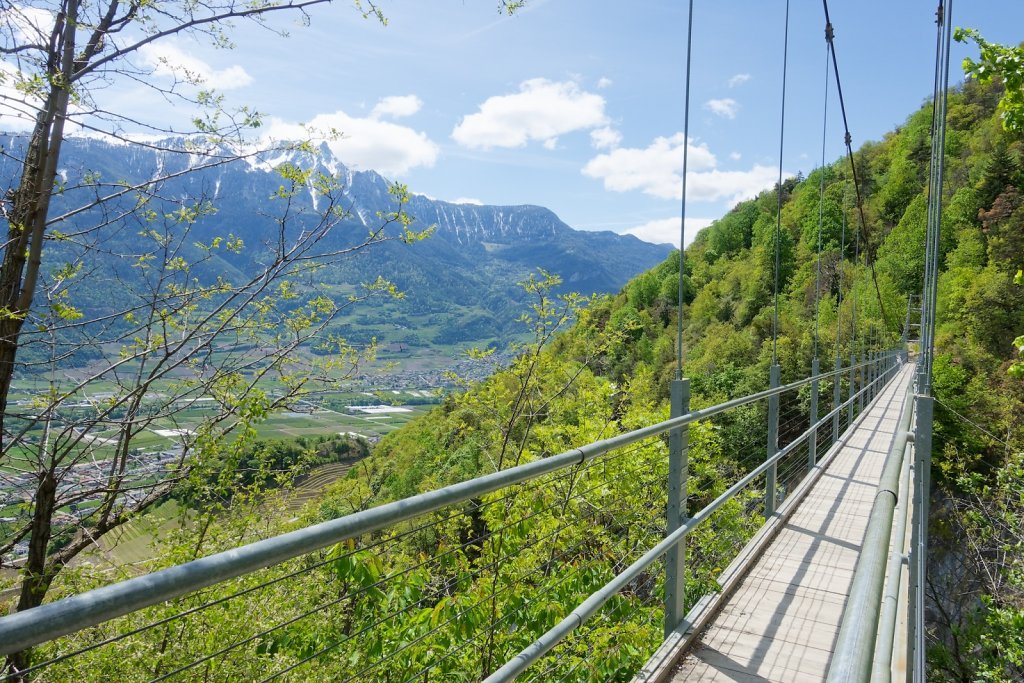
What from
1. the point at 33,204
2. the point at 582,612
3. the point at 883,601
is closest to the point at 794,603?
the point at 582,612

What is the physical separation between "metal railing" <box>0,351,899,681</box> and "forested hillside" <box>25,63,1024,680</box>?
0.05 m

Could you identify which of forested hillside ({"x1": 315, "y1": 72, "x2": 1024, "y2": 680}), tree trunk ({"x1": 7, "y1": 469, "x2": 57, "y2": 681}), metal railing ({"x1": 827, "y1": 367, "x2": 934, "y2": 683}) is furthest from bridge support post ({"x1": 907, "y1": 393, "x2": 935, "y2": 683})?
forested hillside ({"x1": 315, "y1": 72, "x2": 1024, "y2": 680})

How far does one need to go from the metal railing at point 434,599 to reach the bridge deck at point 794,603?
0.23 meters

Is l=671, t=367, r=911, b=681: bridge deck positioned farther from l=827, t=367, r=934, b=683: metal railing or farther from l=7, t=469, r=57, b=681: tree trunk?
l=7, t=469, r=57, b=681: tree trunk

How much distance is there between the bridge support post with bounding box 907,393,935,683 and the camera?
174cm

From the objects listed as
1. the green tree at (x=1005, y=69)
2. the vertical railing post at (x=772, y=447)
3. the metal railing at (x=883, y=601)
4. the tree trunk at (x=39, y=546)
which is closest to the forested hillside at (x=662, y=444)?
the metal railing at (x=883, y=601)

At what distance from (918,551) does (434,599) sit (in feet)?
10.5

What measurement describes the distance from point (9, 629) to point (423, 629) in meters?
3.43

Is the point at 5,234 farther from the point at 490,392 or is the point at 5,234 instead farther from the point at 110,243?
the point at 490,392

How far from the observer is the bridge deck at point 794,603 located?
8.50 feet

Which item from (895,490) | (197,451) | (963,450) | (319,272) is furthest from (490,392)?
(963,450)

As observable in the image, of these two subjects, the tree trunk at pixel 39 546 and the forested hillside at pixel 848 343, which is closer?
the tree trunk at pixel 39 546

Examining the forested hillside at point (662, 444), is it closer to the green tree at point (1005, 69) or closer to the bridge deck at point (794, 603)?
the bridge deck at point (794, 603)

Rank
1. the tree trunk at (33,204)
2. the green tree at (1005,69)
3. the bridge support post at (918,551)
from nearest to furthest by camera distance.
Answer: the bridge support post at (918,551) < the tree trunk at (33,204) < the green tree at (1005,69)
